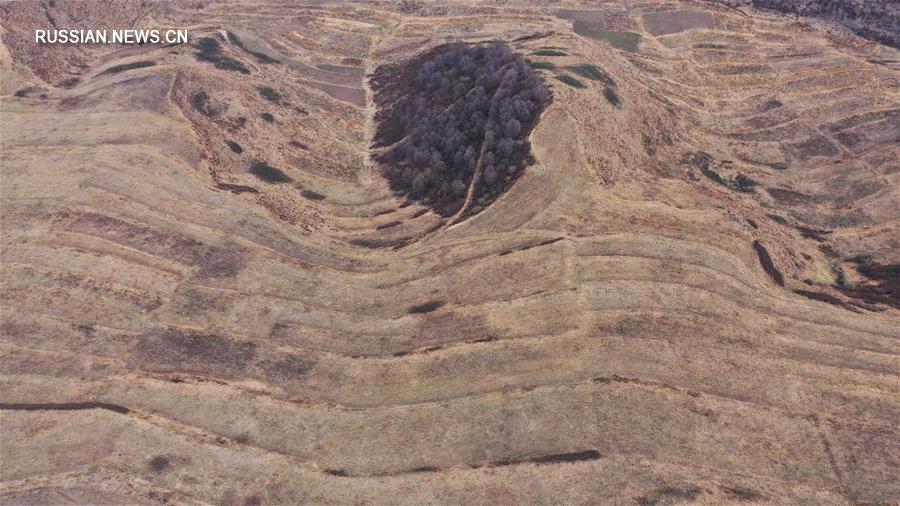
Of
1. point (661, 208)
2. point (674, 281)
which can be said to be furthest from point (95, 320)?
point (661, 208)

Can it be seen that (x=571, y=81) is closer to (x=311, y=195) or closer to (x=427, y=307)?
(x=311, y=195)

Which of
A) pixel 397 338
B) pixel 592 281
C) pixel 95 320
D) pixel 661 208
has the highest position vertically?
pixel 661 208

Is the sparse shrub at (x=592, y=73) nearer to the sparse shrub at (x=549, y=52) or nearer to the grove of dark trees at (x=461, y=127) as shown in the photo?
the sparse shrub at (x=549, y=52)

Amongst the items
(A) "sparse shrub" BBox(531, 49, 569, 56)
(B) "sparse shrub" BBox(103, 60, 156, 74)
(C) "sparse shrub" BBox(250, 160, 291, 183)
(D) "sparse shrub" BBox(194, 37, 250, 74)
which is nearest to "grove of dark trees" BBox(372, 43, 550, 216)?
(A) "sparse shrub" BBox(531, 49, 569, 56)

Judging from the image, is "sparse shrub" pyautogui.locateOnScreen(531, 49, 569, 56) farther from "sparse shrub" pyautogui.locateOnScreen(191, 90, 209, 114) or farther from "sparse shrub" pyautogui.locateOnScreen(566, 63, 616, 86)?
"sparse shrub" pyautogui.locateOnScreen(191, 90, 209, 114)

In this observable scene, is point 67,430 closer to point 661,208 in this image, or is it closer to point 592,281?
point 592,281

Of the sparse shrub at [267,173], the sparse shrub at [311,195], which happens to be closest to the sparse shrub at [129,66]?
the sparse shrub at [267,173]

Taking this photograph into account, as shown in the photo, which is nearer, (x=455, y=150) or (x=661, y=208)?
(x=661, y=208)
